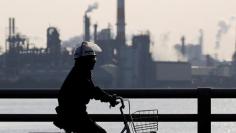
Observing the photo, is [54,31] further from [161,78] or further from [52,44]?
[161,78]

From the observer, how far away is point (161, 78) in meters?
164

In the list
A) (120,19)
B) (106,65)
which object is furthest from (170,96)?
(106,65)

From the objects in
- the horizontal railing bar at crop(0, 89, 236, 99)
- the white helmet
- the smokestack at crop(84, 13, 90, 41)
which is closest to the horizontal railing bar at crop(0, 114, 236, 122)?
the horizontal railing bar at crop(0, 89, 236, 99)

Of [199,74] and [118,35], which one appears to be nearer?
[118,35]

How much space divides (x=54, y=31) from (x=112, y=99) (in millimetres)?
142530

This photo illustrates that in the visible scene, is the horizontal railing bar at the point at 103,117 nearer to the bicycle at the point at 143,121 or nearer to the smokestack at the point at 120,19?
the bicycle at the point at 143,121

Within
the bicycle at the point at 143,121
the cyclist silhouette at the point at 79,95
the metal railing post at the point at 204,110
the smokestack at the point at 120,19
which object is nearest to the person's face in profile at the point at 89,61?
the cyclist silhouette at the point at 79,95

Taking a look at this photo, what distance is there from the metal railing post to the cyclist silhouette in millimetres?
1870

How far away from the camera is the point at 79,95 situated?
6465 mm

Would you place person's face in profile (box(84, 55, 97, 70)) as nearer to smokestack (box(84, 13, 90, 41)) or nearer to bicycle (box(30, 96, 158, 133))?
bicycle (box(30, 96, 158, 133))

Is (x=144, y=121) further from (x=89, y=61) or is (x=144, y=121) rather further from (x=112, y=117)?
(x=112, y=117)

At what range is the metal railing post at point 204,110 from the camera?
812cm

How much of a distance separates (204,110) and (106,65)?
6348 inches

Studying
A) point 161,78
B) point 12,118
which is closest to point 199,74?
point 161,78
